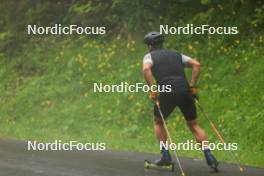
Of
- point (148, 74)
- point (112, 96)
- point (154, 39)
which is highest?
point (154, 39)

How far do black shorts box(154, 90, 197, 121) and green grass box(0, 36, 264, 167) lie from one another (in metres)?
1.46

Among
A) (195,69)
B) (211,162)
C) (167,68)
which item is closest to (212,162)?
(211,162)

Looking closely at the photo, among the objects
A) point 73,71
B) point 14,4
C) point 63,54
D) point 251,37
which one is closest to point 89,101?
point 73,71

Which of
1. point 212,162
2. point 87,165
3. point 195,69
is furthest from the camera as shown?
point 87,165

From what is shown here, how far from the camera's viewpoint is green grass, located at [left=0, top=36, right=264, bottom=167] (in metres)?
13.8

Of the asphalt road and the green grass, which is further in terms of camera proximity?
the green grass

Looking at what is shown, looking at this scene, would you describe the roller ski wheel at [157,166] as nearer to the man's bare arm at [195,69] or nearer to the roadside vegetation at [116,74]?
the man's bare arm at [195,69]

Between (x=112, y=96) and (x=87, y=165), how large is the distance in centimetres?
627

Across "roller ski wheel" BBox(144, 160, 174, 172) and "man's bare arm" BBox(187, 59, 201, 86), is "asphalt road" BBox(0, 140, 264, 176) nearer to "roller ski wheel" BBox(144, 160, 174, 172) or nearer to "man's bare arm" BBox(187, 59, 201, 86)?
"roller ski wheel" BBox(144, 160, 174, 172)

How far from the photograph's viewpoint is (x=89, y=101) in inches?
681

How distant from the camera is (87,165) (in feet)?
35.4

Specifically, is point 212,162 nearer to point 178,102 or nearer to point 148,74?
point 178,102

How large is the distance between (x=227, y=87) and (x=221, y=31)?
247 centimetres

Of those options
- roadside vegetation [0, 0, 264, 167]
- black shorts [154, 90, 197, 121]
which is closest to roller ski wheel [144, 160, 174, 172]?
black shorts [154, 90, 197, 121]
